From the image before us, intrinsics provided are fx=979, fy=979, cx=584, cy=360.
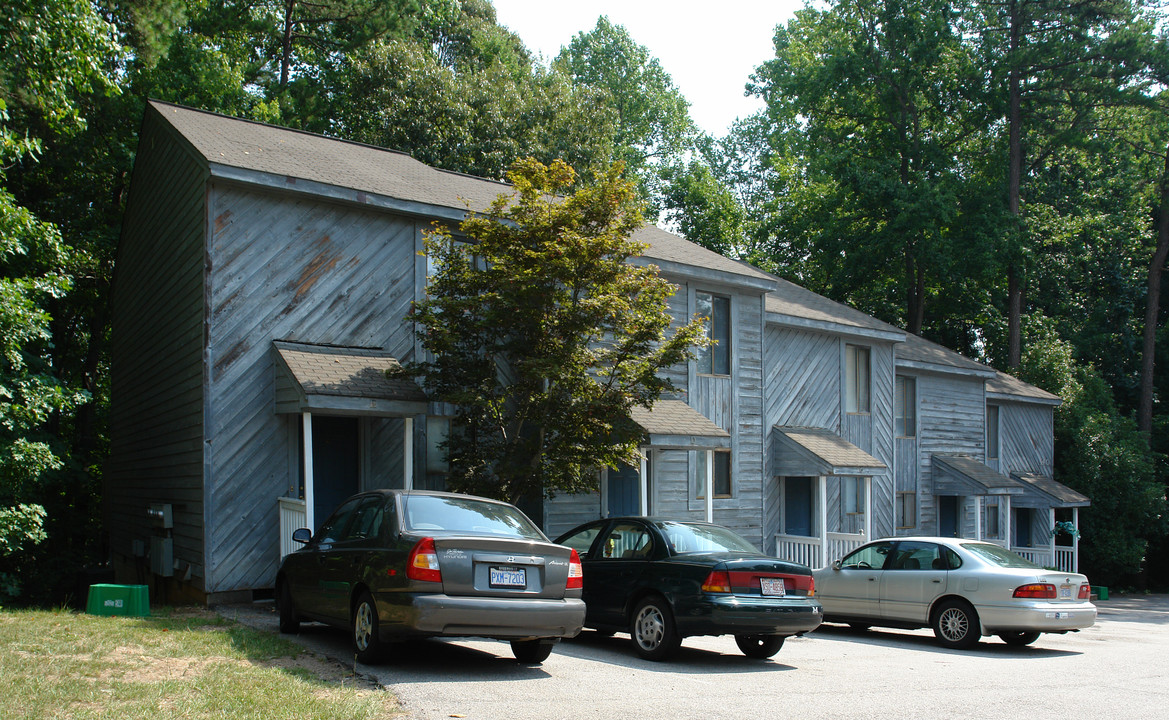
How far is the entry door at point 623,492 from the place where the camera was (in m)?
17.6

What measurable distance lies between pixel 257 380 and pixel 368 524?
5.49 metres

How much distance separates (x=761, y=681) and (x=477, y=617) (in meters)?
2.71

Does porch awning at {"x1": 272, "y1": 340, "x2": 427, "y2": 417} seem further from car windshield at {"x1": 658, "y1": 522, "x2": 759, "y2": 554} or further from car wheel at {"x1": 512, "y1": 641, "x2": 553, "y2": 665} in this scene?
car wheel at {"x1": 512, "y1": 641, "x2": 553, "y2": 665}

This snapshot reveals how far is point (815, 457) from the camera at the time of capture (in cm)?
2009

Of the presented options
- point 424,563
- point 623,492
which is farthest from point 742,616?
point 623,492

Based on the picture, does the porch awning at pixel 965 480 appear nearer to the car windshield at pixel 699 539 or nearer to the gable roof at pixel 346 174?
the gable roof at pixel 346 174

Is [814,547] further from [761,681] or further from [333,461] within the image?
[761,681]

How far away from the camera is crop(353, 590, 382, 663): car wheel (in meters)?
7.90

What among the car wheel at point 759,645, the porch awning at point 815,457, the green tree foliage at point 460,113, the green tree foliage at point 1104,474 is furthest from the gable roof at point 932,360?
the car wheel at point 759,645

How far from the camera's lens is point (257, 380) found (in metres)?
13.4

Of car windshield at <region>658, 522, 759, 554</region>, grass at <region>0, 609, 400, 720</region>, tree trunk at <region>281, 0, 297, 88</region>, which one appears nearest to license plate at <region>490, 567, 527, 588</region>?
grass at <region>0, 609, 400, 720</region>

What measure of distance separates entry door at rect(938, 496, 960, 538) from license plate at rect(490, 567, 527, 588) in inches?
834

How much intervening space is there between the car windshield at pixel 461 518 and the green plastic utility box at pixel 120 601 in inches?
181

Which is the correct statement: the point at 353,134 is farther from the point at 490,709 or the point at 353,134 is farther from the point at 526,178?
the point at 490,709
